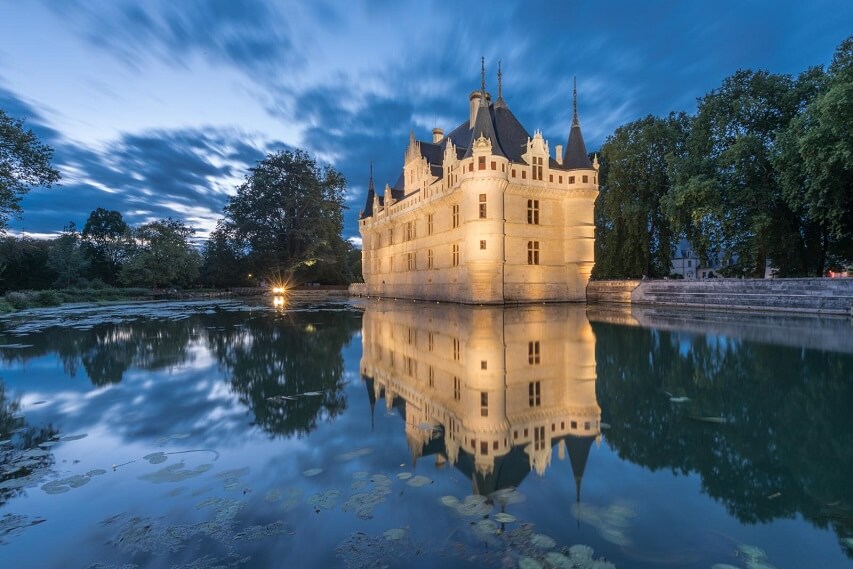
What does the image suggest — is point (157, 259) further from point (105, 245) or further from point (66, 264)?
point (105, 245)

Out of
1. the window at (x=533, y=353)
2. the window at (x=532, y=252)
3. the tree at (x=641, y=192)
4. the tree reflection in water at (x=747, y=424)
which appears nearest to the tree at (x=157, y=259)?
the window at (x=532, y=252)

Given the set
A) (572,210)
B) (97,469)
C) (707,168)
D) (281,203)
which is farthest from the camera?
(281,203)

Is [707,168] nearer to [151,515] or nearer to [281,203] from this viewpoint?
[151,515]

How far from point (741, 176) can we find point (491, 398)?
25211 mm

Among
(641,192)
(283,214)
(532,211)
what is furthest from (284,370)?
(283,214)

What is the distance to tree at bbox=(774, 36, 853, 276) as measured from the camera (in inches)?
643

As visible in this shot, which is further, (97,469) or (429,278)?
(429,278)

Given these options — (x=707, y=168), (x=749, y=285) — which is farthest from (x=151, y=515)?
(x=707, y=168)

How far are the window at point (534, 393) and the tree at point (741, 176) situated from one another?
2160 centimetres

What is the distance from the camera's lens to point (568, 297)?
2820 centimetres

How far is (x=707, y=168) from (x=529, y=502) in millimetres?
28184

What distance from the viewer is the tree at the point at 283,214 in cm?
4225

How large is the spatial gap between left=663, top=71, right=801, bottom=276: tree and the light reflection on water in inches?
717

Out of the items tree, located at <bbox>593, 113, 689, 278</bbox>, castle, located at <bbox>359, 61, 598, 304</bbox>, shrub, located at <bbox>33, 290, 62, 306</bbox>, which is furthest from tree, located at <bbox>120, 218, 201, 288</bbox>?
tree, located at <bbox>593, 113, 689, 278</bbox>
